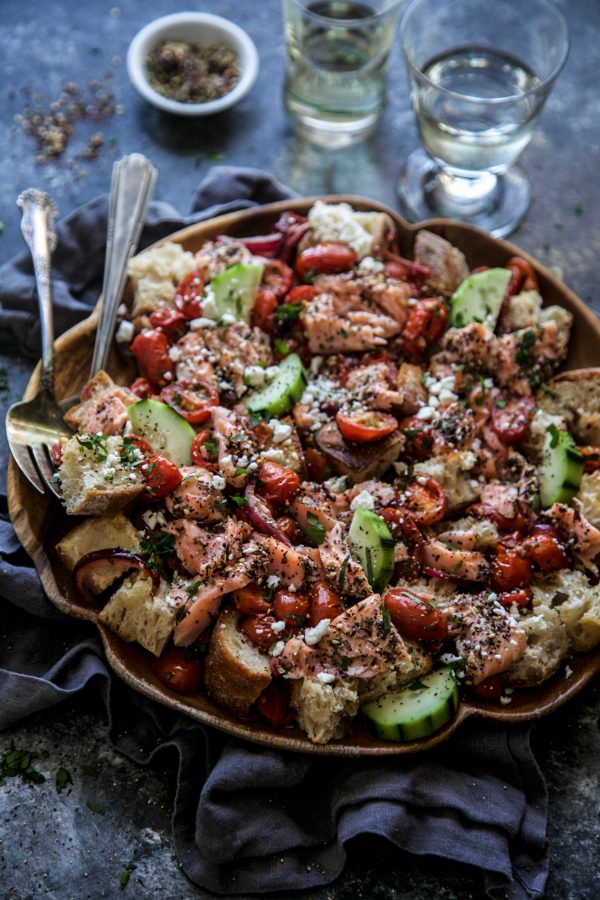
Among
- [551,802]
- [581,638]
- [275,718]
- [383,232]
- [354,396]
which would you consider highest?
[383,232]

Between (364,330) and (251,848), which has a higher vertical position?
(364,330)

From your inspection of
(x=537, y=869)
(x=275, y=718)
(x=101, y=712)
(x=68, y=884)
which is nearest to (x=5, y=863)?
(x=68, y=884)

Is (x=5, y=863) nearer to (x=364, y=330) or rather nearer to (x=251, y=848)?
(x=251, y=848)

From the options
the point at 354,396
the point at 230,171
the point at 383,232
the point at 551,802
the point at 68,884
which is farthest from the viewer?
the point at 230,171

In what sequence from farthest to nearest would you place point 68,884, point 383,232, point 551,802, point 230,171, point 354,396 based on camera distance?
point 230,171
point 383,232
point 354,396
point 551,802
point 68,884

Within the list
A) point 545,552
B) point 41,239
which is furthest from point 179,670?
point 41,239

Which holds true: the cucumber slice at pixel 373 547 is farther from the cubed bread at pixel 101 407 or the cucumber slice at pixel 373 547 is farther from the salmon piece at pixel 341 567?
the cubed bread at pixel 101 407

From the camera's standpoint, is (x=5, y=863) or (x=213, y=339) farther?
(x=213, y=339)

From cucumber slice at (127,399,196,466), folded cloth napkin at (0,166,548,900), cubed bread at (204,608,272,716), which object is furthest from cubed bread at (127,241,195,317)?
cubed bread at (204,608,272,716)
